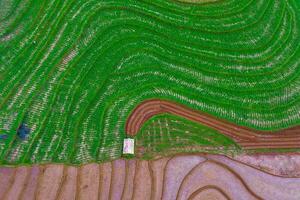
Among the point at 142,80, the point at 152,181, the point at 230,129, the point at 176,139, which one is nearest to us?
the point at 152,181

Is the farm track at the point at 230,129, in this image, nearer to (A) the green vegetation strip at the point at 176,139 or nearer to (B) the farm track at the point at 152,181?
(A) the green vegetation strip at the point at 176,139

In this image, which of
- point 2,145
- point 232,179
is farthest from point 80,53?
point 232,179

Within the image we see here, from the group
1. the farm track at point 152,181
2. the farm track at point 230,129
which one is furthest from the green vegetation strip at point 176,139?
the farm track at point 152,181

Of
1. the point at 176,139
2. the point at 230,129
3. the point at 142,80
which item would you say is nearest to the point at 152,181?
the point at 176,139

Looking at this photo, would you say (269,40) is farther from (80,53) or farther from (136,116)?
(80,53)

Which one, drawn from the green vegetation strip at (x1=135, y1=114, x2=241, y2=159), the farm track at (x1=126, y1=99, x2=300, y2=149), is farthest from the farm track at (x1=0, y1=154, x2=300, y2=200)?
the farm track at (x1=126, y1=99, x2=300, y2=149)

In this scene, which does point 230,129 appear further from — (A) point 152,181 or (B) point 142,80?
(B) point 142,80

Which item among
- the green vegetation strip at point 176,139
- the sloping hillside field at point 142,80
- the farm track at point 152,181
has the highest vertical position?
the sloping hillside field at point 142,80
